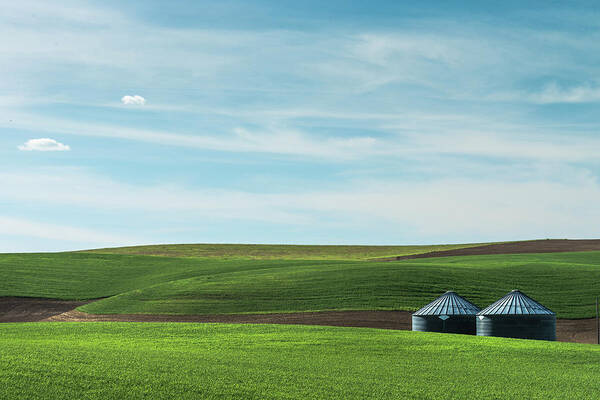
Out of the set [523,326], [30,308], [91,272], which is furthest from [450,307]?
[91,272]

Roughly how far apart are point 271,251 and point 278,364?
259 feet

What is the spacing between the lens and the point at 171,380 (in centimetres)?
2000

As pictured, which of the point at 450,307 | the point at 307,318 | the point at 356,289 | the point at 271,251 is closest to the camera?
the point at 450,307

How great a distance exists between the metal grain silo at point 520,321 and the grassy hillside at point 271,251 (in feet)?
174

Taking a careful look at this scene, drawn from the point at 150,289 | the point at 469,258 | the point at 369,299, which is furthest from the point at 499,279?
the point at 150,289

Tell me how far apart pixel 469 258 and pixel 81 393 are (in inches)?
2674

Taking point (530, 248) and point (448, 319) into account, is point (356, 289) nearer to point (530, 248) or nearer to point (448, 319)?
point (448, 319)

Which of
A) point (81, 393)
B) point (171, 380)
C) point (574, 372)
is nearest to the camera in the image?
point (81, 393)

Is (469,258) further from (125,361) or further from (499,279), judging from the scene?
(125,361)

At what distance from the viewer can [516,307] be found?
38.9 meters

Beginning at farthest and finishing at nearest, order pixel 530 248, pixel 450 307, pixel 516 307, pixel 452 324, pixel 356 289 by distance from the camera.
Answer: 1. pixel 530 248
2. pixel 356 289
3. pixel 450 307
4. pixel 452 324
5. pixel 516 307

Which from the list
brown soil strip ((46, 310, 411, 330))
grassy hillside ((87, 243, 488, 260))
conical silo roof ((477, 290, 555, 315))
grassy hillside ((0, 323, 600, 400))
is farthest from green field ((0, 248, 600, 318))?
grassy hillside ((87, 243, 488, 260))

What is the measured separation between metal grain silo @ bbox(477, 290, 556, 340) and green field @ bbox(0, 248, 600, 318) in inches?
368

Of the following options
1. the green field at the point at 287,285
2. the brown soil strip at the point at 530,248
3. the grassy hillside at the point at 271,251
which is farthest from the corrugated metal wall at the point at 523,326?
the grassy hillside at the point at 271,251
